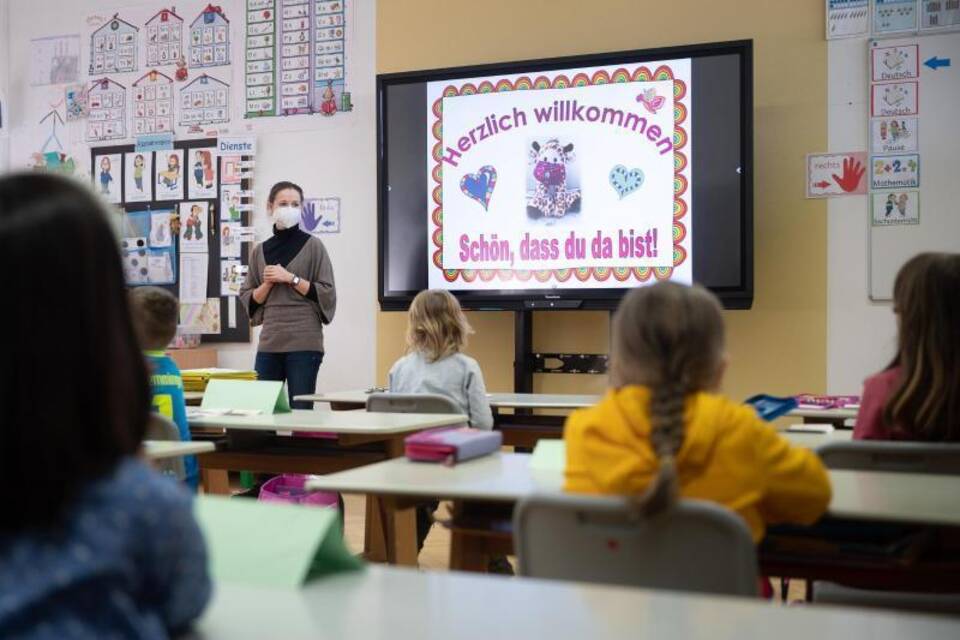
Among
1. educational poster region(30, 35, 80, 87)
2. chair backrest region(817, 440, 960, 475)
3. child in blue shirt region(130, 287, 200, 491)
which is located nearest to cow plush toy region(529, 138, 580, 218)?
child in blue shirt region(130, 287, 200, 491)

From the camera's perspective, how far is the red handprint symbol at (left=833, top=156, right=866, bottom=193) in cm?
441

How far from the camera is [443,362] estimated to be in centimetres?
321

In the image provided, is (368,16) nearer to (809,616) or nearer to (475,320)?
(475,320)

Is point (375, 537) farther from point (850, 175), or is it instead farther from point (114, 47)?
point (114, 47)

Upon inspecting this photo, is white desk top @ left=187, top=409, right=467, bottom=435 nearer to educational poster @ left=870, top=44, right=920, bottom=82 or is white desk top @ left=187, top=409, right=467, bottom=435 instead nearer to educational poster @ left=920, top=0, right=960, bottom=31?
educational poster @ left=870, top=44, right=920, bottom=82

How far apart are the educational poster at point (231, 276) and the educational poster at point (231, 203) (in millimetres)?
256

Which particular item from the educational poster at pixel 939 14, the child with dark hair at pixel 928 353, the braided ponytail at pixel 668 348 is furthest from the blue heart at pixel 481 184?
the braided ponytail at pixel 668 348

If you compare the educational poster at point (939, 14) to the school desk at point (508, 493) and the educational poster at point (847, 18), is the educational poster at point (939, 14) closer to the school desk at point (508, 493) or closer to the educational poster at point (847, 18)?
the educational poster at point (847, 18)

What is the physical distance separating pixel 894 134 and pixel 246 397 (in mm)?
3122

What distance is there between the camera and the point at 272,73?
18.0ft

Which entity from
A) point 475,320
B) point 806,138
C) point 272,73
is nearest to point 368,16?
point 272,73

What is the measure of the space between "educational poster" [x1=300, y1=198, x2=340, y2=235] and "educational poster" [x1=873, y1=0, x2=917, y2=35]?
284 cm

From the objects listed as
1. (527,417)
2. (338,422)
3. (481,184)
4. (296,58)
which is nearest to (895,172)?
(481,184)

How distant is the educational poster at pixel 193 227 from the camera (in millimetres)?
5594
